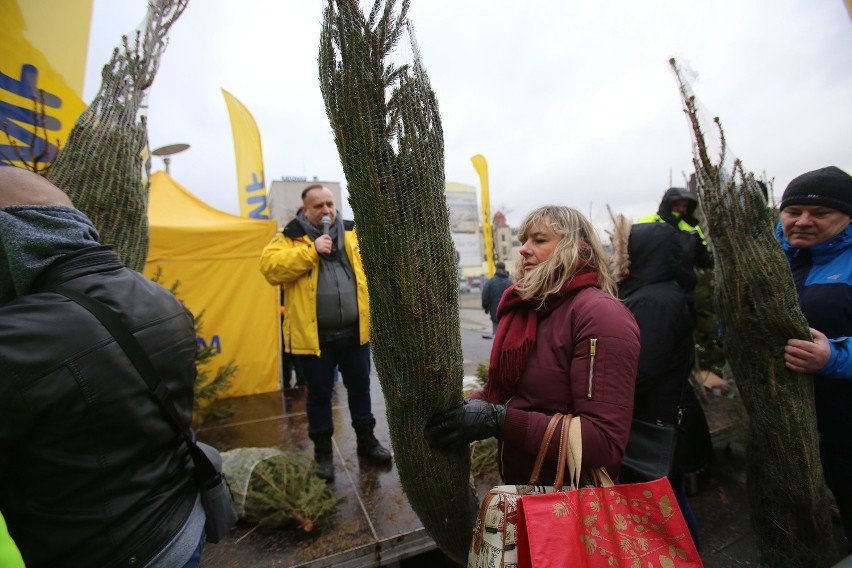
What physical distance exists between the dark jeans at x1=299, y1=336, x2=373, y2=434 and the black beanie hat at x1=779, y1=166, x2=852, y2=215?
275 centimetres

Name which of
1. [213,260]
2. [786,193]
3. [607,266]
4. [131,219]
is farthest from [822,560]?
[213,260]

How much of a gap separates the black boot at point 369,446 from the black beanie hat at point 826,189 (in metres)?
3.02

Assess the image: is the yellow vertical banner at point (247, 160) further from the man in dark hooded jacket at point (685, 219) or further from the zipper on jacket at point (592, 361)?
the zipper on jacket at point (592, 361)

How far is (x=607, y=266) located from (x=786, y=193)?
4.36 feet

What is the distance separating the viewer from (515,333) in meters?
1.60

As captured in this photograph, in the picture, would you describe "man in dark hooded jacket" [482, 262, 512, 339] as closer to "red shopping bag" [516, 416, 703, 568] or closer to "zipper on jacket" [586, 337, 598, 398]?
"zipper on jacket" [586, 337, 598, 398]

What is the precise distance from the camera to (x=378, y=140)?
1322mm

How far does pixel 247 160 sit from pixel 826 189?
7.92m

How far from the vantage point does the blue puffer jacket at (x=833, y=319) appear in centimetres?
193

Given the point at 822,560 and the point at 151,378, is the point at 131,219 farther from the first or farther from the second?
the point at 822,560

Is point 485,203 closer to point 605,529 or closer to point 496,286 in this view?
point 496,286

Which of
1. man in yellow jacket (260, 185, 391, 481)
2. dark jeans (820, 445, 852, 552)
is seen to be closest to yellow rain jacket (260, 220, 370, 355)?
man in yellow jacket (260, 185, 391, 481)

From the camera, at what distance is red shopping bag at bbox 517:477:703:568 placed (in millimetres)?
1154

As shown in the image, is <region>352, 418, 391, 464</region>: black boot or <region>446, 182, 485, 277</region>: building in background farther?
<region>446, 182, 485, 277</region>: building in background
